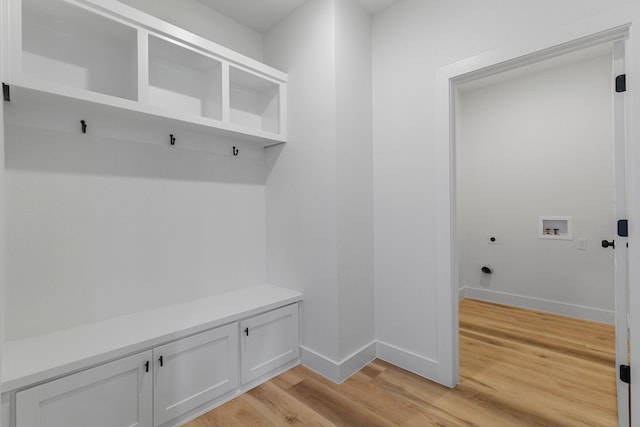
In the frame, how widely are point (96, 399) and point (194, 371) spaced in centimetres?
46

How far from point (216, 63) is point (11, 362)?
6.39ft

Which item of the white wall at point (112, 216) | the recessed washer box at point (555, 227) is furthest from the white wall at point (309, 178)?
the recessed washer box at point (555, 227)

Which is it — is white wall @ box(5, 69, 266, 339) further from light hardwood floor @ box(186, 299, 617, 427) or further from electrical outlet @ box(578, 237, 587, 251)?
electrical outlet @ box(578, 237, 587, 251)

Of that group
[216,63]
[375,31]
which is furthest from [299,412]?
[375,31]

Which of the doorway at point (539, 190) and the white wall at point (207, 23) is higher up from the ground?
the white wall at point (207, 23)

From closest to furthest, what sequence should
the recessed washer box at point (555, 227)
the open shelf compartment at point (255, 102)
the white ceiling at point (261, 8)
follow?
1. the white ceiling at point (261, 8)
2. the open shelf compartment at point (255, 102)
3. the recessed washer box at point (555, 227)

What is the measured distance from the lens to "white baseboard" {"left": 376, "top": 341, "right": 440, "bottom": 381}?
2.07 m

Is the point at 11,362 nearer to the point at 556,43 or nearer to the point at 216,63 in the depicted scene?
the point at 216,63

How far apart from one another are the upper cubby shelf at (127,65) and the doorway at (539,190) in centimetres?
270

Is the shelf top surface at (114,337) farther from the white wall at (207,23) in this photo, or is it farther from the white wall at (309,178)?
the white wall at (207,23)

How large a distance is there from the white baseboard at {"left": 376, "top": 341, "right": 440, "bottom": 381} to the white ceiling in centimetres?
259

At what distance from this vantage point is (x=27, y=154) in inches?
62.6

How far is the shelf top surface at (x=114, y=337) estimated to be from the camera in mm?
1300

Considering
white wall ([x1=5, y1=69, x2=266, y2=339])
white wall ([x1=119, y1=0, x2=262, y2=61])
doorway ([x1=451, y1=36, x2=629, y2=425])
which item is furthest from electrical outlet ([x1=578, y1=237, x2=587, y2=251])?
white wall ([x1=119, y1=0, x2=262, y2=61])
